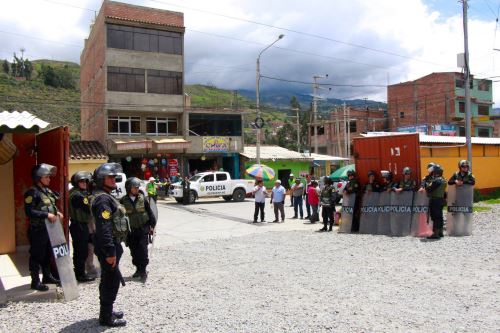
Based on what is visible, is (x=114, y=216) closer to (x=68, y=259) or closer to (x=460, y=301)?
(x=68, y=259)

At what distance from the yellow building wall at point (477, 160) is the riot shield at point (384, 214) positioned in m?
8.03

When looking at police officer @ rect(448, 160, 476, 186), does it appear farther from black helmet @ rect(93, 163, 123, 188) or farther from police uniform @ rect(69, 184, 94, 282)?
black helmet @ rect(93, 163, 123, 188)

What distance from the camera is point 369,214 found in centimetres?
1289

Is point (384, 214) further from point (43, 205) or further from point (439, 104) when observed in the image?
point (439, 104)

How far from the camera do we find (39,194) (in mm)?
6535

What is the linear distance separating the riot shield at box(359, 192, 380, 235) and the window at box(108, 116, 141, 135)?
2422 centimetres

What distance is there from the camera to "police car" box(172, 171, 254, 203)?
2683 centimetres

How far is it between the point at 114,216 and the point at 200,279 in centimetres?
277

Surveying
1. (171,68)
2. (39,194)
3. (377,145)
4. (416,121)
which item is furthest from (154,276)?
(416,121)

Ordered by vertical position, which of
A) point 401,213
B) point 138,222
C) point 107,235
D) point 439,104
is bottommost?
point 401,213

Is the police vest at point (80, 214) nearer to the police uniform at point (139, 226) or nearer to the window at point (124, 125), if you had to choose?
the police uniform at point (139, 226)

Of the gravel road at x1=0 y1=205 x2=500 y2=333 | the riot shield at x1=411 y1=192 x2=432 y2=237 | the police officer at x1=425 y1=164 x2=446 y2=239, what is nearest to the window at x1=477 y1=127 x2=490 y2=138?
the riot shield at x1=411 y1=192 x2=432 y2=237

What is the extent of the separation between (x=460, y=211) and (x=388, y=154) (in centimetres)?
263

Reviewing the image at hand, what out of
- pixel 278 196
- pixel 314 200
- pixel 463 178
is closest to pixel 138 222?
pixel 463 178
